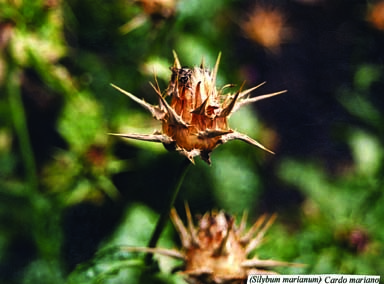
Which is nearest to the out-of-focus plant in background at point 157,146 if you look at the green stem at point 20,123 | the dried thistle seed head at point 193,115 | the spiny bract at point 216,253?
the green stem at point 20,123

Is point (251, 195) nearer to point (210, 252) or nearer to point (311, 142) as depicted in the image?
point (311, 142)

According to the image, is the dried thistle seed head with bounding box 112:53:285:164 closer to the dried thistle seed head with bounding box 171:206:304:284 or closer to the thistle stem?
the thistle stem

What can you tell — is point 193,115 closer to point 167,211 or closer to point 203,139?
point 203,139

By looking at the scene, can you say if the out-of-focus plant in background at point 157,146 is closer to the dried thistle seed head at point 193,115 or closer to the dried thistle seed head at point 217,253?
the dried thistle seed head at point 217,253

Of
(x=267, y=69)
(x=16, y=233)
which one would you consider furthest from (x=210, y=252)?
(x=267, y=69)

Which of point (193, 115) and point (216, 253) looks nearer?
point (193, 115)

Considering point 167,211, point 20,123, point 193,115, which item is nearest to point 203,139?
point 193,115
